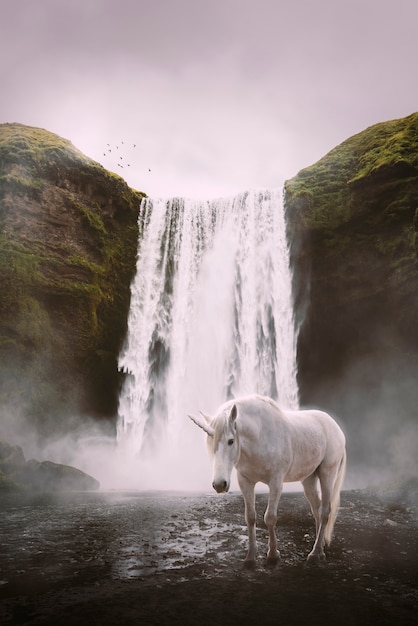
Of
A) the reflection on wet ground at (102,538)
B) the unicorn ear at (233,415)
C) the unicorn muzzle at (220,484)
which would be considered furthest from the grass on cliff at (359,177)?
the unicorn muzzle at (220,484)

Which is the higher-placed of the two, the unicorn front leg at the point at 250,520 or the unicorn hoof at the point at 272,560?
the unicorn front leg at the point at 250,520

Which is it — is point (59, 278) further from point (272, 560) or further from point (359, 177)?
point (272, 560)

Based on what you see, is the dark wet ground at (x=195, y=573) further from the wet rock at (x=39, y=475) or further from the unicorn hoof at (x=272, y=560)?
the wet rock at (x=39, y=475)

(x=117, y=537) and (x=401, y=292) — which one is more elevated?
(x=401, y=292)

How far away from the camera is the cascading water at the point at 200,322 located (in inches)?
1037

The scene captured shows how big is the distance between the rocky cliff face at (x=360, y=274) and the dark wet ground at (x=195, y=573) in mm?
17610

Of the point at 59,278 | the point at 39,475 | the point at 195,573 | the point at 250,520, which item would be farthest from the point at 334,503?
the point at 59,278

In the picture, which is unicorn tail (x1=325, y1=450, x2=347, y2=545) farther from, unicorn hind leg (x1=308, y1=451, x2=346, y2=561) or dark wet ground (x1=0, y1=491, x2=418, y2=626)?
dark wet ground (x1=0, y1=491, x2=418, y2=626)

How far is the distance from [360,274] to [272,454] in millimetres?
23007

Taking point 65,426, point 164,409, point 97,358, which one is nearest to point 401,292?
point 164,409

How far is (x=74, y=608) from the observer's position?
427cm

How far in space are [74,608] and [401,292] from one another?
24429 mm

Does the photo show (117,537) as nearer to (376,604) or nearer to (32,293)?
(376,604)

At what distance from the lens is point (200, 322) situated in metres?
28.5
